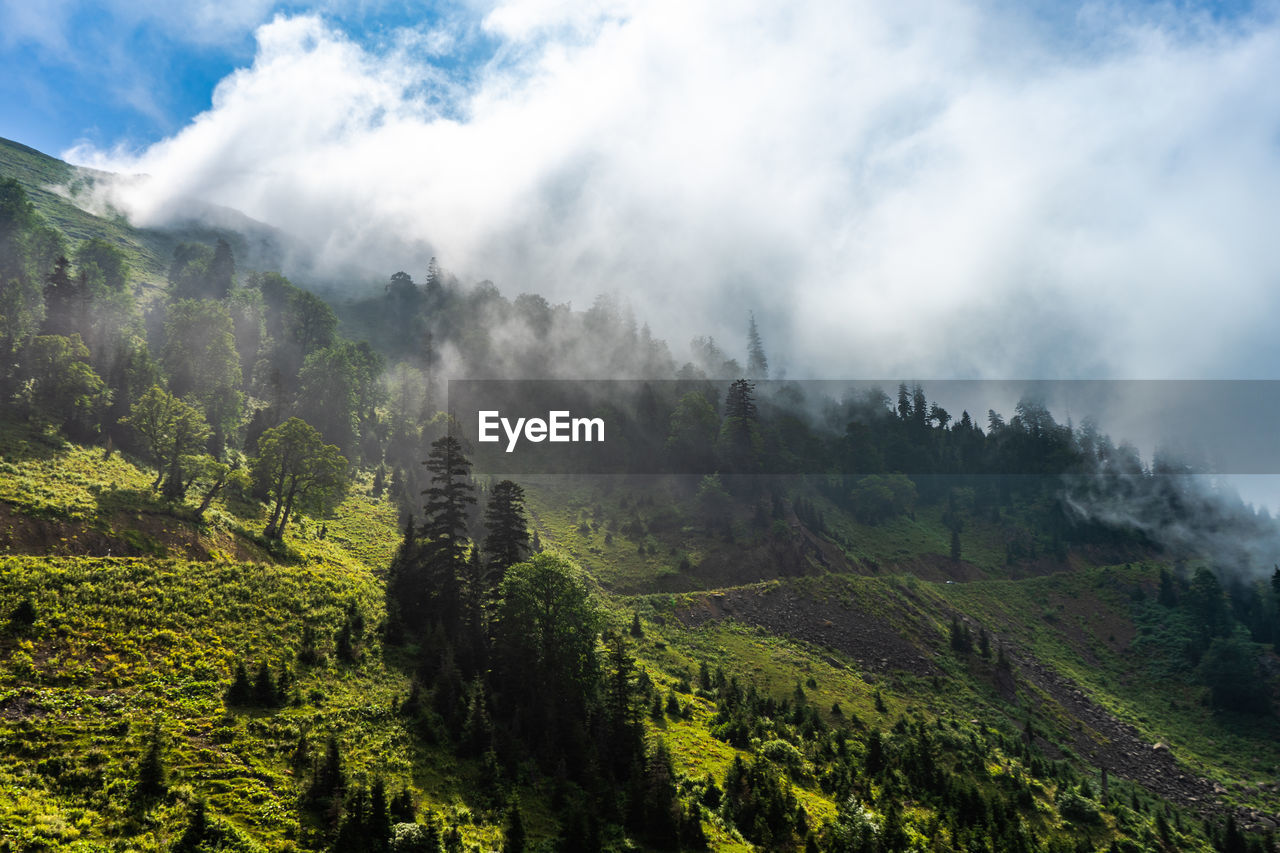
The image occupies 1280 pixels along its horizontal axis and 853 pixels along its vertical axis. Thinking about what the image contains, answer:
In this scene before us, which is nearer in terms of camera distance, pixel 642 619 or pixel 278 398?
pixel 642 619

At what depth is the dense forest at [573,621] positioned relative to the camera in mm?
32969

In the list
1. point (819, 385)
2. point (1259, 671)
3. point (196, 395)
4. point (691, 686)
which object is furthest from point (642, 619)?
point (819, 385)

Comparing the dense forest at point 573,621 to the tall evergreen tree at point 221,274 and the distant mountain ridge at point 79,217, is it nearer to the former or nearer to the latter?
the tall evergreen tree at point 221,274

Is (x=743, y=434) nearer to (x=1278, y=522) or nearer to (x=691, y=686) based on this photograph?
(x=691, y=686)

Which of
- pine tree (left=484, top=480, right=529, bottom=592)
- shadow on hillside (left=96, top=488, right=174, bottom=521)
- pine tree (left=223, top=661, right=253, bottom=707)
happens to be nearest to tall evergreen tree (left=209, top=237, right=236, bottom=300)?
shadow on hillside (left=96, top=488, right=174, bottom=521)

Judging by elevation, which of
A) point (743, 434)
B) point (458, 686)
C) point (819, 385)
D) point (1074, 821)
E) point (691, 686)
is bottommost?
point (1074, 821)

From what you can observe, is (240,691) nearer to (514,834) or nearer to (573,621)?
(514,834)

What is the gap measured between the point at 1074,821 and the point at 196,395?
120 meters

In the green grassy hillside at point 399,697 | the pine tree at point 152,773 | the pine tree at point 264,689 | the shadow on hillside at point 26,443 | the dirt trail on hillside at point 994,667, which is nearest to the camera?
the pine tree at point 152,773

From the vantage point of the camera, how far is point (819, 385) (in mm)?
195750

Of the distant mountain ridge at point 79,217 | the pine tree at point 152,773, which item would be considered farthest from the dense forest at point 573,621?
the distant mountain ridge at point 79,217

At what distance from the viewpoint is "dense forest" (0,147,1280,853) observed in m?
33.0

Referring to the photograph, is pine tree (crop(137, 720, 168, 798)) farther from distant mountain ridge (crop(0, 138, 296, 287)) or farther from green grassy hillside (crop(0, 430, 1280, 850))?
distant mountain ridge (crop(0, 138, 296, 287))

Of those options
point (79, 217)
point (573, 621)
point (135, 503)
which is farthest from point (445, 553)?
point (79, 217)
